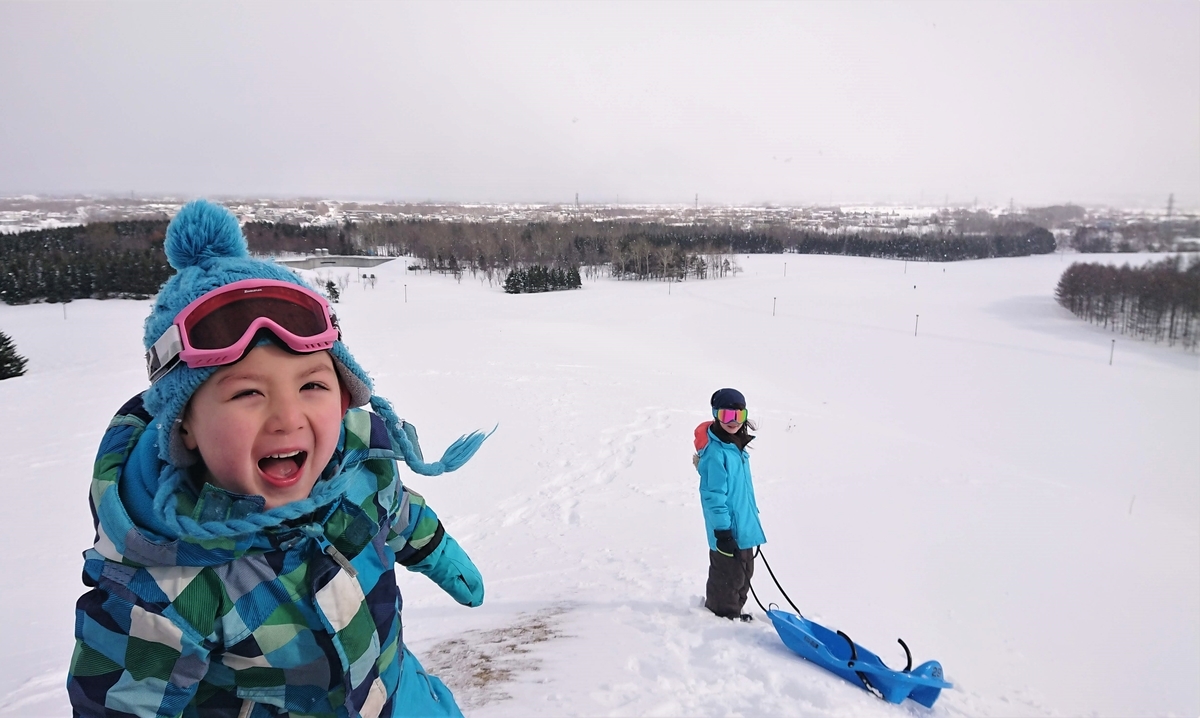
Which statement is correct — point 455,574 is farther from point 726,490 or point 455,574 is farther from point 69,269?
point 69,269

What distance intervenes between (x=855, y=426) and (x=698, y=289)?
3564cm

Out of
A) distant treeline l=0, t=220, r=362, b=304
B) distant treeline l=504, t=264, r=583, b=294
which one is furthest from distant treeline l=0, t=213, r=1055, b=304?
distant treeline l=504, t=264, r=583, b=294

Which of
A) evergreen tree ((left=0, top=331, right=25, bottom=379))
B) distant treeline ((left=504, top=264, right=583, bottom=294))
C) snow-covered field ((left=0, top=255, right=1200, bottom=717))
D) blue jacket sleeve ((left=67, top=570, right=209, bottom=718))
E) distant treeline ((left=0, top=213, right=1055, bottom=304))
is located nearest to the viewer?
blue jacket sleeve ((left=67, top=570, right=209, bottom=718))

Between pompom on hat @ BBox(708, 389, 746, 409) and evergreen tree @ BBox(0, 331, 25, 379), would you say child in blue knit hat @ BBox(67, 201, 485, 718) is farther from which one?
evergreen tree @ BBox(0, 331, 25, 379)

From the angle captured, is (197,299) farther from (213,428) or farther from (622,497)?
(622,497)

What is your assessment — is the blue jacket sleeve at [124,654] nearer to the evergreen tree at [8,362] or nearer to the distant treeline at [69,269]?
the evergreen tree at [8,362]

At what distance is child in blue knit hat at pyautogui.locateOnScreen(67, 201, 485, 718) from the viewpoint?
3.51 ft

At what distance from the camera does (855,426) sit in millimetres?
13375

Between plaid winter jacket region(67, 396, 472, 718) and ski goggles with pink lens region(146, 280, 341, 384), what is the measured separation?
0.22 m

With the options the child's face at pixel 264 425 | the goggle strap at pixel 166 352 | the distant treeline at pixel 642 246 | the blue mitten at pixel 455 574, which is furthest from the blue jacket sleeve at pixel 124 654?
the distant treeline at pixel 642 246

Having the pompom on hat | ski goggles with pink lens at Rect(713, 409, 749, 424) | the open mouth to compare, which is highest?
the open mouth

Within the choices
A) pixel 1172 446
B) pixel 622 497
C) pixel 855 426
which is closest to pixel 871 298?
pixel 1172 446

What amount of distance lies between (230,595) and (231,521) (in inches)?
→ 6.7

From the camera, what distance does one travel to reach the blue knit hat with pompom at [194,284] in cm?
115
